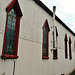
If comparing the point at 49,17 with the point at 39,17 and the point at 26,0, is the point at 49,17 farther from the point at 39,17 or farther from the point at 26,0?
the point at 26,0

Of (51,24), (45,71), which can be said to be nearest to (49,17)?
(51,24)

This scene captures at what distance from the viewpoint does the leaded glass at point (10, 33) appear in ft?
16.3

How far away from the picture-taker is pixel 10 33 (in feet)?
17.1

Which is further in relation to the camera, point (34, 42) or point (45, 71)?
point (45, 71)

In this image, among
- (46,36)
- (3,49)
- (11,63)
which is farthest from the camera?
(46,36)

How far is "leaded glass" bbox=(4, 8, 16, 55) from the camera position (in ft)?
16.3

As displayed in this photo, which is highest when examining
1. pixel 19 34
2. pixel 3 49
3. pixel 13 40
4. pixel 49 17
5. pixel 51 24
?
pixel 49 17

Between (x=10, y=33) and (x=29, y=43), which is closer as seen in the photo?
(x=10, y=33)

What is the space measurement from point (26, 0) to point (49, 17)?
3.49 metres

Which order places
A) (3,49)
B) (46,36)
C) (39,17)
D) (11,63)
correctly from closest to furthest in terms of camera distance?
(3,49), (11,63), (39,17), (46,36)

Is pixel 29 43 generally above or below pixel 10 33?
below

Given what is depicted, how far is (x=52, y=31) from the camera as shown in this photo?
31.2 feet

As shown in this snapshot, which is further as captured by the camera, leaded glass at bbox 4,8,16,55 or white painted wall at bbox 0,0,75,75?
leaded glass at bbox 4,8,16,55

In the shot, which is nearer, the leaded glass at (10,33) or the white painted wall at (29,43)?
the white painted wall at (29,43)
